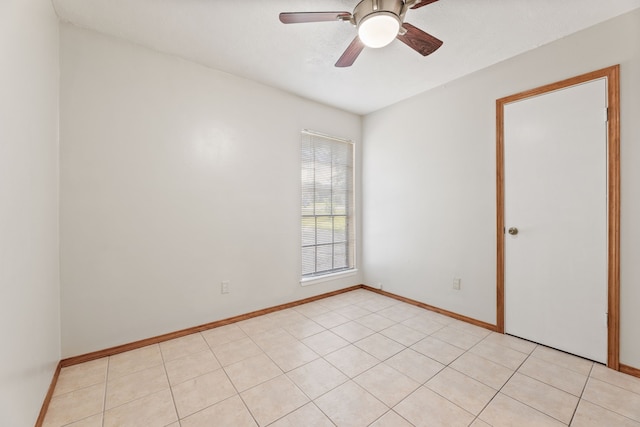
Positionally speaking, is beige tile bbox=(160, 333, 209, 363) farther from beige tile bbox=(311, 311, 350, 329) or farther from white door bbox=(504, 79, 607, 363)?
white door bbox=(504, 79, 607, 363)

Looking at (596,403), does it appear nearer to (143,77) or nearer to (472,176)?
(472,176)

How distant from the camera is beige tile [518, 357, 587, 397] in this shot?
1.77m

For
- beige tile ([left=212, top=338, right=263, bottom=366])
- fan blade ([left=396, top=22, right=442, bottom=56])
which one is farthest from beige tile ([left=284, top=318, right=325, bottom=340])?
fan blade ([left=396, top=22, right=442, bottom=56])

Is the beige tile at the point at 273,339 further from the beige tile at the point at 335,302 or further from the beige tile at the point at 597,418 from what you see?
the beige tile at the point at 597,418

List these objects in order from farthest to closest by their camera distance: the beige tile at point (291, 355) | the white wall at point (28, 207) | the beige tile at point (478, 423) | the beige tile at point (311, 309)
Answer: the beige tile at point (311, 309), the beige tile at point (291, 355), the beige tile at point (478, 423), the white wall at point (28, 207)

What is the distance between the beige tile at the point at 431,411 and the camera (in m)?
1.47

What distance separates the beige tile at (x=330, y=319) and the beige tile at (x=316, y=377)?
0.68 metres

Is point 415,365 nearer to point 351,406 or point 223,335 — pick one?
point 351,406

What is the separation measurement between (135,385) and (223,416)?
75 cm

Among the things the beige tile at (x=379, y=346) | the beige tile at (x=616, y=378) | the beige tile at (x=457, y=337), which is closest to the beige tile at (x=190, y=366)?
the beige tile at (x=379, y=346)

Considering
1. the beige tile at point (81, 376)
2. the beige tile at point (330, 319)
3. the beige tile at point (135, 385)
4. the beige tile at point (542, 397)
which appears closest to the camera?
the beige tile at point (542, 397)

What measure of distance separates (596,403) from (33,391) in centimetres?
327

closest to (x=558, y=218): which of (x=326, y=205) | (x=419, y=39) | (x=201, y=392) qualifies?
(x=419, y=39)

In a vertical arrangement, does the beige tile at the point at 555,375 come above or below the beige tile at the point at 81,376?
below
